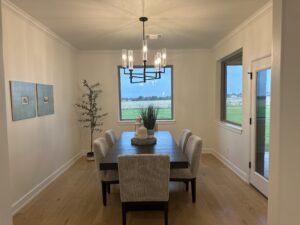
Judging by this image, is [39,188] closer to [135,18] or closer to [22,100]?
[22,100]

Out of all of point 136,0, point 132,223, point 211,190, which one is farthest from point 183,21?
point 132,223

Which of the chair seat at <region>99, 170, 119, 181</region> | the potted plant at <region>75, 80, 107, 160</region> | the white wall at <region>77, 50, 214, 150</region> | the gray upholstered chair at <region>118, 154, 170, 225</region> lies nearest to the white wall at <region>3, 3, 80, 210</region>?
the potted plant at <region>75, 80, 107, 160</region>

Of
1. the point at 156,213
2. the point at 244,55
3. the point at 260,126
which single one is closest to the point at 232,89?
the point at 244,55

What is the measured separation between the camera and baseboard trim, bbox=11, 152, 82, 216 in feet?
9.82

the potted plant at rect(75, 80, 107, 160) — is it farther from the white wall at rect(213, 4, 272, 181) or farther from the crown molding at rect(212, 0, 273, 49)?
the crown molding at rect(212, 0, 273, 49)

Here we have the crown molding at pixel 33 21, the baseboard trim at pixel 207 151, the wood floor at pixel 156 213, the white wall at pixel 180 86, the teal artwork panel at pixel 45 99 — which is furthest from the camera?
the baseboard trim at pixel 207 151

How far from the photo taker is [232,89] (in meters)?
4.88

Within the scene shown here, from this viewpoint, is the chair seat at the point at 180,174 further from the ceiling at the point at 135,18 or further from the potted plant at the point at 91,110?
the potted plant at the point at 91,110

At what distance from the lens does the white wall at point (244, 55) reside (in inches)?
127

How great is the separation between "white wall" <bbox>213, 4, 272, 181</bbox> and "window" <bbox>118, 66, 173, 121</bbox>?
133 centimetres

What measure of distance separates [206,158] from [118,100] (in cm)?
256

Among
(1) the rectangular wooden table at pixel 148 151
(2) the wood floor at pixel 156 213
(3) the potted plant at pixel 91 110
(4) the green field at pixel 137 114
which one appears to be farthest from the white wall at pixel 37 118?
(4) the green field at pixel 137 114

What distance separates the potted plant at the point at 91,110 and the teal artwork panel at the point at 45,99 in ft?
4.78

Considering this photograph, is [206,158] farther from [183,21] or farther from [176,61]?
[183,21]
